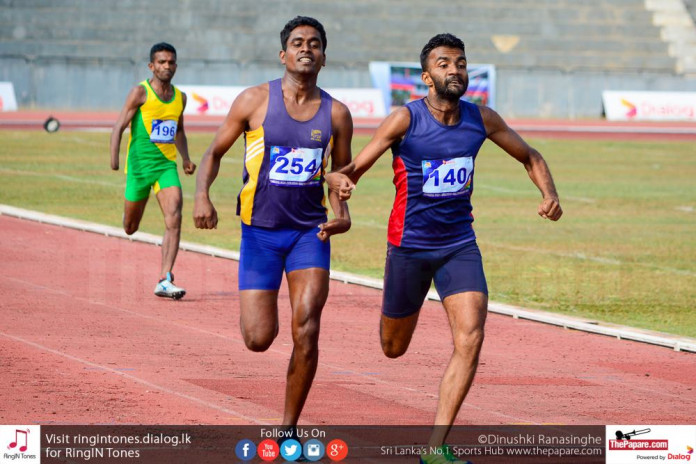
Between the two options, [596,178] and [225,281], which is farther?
[596,178]

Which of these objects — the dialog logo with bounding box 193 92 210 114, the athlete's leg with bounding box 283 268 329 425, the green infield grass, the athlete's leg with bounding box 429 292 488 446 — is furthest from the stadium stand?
the athlete's leg with bounding box 429 292 488 446

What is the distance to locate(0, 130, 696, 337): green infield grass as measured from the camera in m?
14.2

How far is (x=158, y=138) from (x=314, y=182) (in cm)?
612

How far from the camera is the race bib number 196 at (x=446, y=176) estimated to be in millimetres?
7617

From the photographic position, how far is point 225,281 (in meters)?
14.2

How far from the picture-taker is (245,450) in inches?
273

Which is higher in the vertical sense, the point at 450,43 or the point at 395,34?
the point at 395,34

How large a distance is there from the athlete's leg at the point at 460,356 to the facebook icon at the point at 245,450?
0.94 meters

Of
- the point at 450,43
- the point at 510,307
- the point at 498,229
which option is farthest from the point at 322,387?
the point at 498,229

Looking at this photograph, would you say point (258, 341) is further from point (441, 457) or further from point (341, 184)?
point (441, 457)

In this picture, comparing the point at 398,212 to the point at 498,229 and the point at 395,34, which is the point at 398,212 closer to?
the point at 498,229

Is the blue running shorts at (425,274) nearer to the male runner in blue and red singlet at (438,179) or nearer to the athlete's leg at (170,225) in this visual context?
the male runner in blue and red singlet at (438,179)

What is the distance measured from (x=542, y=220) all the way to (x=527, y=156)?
1278cm

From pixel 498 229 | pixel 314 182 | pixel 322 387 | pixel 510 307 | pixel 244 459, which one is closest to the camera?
pixel 244 459
